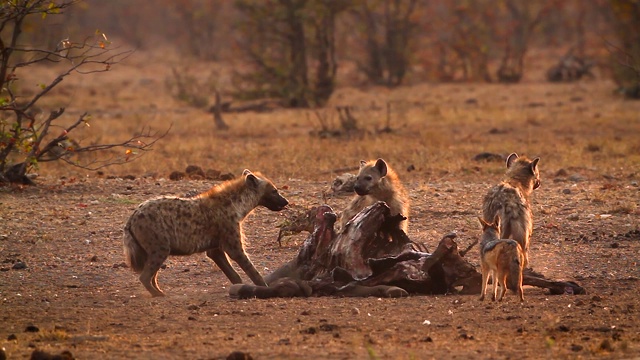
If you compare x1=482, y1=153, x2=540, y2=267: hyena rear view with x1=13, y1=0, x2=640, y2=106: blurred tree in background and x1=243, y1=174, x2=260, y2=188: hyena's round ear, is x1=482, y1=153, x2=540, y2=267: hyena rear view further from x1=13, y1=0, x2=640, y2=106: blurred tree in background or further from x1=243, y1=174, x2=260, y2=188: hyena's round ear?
x1=13, y1=0, x2=640, y2=106: blurred tree in background

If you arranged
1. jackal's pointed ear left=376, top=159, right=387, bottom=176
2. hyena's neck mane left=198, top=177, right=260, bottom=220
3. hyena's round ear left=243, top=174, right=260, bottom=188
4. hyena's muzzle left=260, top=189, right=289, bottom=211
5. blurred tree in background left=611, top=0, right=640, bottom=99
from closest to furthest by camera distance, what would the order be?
hyena's neck mane left=198, top=177, right=260, bottom=220 < hyena's round ear left=243, top=174, right=260, bottom=188 < hyena's muzzle left=260, top=189, right=289, bottom=211 < jackal's pointed ear left=376, top=159, right=387, bottom=176 < blurred tree in background left=611, top=0, right=640, bottom=99

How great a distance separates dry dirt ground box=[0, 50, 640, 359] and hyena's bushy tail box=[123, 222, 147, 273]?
0.71ft

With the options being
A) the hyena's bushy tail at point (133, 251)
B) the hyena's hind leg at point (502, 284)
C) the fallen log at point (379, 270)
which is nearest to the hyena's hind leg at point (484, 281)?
the hyena's hind leg at point (502, 284)

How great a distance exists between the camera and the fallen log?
22.8ft

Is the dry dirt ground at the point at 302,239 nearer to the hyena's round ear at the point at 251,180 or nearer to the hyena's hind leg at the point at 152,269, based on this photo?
the hyena's hind leg at the point at 152,269

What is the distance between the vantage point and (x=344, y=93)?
23.6 m

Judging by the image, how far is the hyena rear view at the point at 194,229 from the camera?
7.11 m

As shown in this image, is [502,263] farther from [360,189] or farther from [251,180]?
[360,189]

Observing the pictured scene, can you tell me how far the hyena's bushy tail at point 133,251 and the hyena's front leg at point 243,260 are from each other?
0.59 m

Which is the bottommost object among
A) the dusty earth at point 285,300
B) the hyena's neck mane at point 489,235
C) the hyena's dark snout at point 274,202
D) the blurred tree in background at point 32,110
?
the dusty earth at point 285,300

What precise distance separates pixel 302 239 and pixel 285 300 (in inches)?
91.2

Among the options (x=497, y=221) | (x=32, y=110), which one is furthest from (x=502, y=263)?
(x=32, y=110)

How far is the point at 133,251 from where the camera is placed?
7.16 m

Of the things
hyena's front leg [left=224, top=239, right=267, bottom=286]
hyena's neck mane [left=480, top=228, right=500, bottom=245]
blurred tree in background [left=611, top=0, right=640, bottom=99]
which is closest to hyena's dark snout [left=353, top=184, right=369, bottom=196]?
hyena's front leg [left=224, top=239, right=267, bottom=286]
